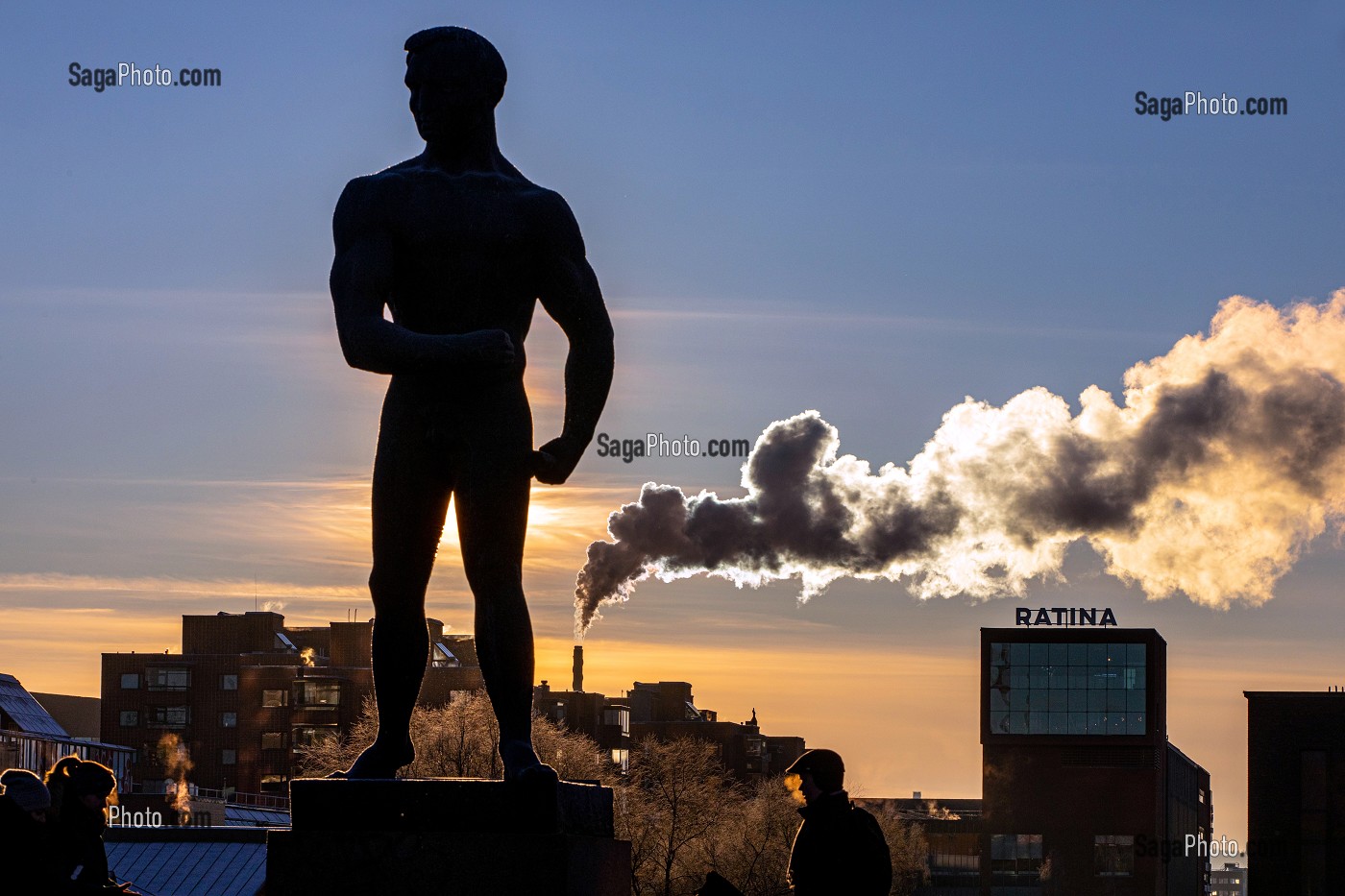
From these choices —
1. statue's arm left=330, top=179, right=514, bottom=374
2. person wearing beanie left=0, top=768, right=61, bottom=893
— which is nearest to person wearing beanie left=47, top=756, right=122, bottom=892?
person wearing beanie left=0, top=768, right=61, bottom=893

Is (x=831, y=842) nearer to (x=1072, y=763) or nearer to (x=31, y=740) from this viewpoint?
(x=31, y=740)

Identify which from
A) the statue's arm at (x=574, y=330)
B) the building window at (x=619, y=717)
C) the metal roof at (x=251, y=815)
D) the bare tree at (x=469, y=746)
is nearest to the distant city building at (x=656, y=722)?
the building window at (x=619, y=717)

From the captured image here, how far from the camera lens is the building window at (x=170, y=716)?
141875 millimetres

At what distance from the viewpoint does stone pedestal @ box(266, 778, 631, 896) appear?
10891mm

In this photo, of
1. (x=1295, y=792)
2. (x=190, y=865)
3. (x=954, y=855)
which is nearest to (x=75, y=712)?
(x=954, y=855)

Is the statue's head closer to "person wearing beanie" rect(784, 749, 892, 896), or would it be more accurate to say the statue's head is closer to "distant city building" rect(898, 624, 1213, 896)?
"person wearing beanie" rect(784, 749, 892, 896)

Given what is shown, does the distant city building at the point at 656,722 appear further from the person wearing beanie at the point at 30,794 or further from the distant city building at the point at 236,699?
the person wearing beanie at the point at 30,794

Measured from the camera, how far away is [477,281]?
38.0 ft

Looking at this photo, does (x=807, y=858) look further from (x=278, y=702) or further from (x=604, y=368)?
(x=278, y=702)

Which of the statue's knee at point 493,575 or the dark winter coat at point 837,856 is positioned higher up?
the statue's knee at point 493,575

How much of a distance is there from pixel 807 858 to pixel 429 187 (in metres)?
3.72

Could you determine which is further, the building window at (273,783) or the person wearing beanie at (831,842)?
the building window at (273,783)

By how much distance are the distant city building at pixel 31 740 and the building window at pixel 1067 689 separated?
51682 millimetres

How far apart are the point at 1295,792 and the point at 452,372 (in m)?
113
